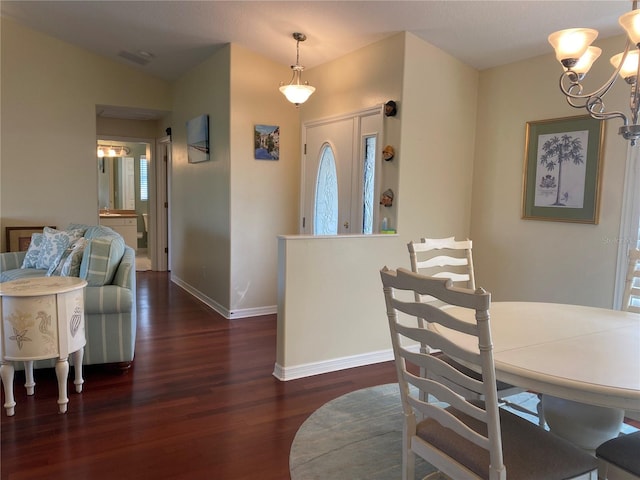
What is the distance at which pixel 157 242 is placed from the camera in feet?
24.3

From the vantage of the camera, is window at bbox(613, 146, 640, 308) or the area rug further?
window at bbox(613, 146, 640, 308)

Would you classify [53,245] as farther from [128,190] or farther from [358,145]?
[128,190]

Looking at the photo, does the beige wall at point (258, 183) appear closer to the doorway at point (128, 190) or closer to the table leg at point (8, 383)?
the table leg at point (8, 383)

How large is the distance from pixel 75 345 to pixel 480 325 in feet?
7.84

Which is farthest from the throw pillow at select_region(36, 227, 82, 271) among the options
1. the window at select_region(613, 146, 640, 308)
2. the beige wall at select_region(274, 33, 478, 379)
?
the window at select_region(613, 146, 640, 308)

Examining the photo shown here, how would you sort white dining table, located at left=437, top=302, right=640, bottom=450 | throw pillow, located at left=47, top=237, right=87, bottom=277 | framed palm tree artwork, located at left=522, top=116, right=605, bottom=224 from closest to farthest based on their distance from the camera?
white dining table, located at left=437, top=302, right=640, bottom=450 < framed palm tree artwork, located at left=522, top=116, right=605, bottom=224 < throw pillow, located at left=47, top=237, right=87, bottom=277

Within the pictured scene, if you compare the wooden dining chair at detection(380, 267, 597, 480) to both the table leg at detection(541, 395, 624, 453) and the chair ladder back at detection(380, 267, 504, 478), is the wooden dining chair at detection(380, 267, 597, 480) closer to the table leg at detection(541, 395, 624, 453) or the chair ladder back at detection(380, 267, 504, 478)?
the chair ladder back at detection(380, 267, 504, 478)

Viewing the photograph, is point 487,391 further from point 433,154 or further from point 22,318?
point 433,154

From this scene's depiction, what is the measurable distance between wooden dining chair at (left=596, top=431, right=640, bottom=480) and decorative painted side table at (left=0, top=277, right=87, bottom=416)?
8.59 feet

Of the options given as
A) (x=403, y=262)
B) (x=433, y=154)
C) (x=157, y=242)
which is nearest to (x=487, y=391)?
(x=403, y=262)

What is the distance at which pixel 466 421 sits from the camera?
1704mm

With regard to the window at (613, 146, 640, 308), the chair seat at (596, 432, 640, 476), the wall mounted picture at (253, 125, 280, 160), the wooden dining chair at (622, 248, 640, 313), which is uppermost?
the wall mounted picture at (253, 125, 280, 160)

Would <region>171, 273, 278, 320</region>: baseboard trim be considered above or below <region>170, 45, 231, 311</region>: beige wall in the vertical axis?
below

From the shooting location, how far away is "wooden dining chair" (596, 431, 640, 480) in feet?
4.97
